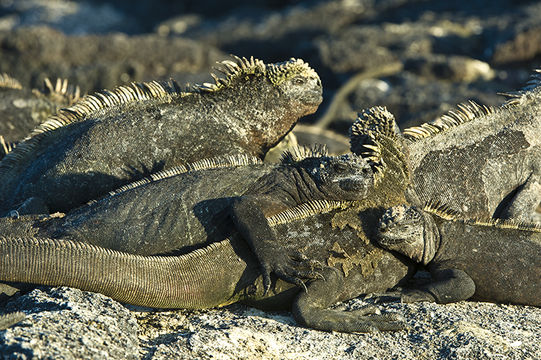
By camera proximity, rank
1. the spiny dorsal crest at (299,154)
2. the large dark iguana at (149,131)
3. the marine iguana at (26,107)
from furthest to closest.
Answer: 1. the marine iguana at (26,107)
2. the large dark iguana at (149,131)
3. the spiny dorsal crest at (299,154)

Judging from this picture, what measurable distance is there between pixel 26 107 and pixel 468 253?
14.5 ft

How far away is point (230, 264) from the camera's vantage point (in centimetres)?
420

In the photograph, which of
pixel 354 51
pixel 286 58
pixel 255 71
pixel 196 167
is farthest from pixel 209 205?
pixel 286 58

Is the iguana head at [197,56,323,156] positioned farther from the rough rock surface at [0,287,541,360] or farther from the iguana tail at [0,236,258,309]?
the rough rock surface at [0,287,541,360]

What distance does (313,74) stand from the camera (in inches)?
224

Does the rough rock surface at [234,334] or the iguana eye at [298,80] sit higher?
the iguana eye at [298,80]

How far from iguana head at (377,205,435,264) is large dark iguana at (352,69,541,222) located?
0.94m

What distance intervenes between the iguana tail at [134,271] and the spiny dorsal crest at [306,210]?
36 centimetres

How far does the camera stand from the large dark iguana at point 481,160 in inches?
224

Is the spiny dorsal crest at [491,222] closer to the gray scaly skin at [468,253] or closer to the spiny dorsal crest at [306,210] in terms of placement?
the gray scaly skin at [468,253]

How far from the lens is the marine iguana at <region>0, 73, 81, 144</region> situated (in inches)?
270

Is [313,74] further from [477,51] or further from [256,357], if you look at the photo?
[477,51]

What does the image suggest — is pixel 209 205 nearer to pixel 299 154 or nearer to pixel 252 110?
pixel 299 154

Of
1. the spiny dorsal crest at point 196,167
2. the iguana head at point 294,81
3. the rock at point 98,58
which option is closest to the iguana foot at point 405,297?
Answer: the spiny dorsal crest at point 196,167
